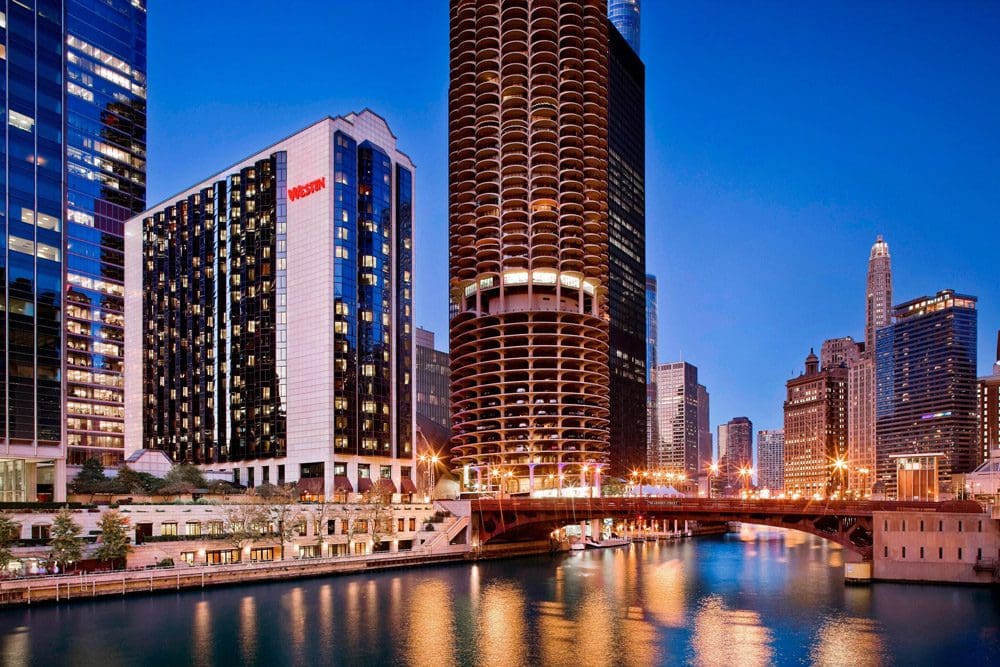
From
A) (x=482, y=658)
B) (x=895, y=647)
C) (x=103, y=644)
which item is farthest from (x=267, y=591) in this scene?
(x=895, y=647)

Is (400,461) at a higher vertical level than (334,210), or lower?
lower

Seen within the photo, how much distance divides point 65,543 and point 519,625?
56.4 m

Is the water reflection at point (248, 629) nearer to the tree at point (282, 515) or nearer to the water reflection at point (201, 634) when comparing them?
the water reflection at point (201, 634)

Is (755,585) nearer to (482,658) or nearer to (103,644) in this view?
(482,658)

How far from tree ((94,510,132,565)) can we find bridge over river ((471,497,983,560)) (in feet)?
224

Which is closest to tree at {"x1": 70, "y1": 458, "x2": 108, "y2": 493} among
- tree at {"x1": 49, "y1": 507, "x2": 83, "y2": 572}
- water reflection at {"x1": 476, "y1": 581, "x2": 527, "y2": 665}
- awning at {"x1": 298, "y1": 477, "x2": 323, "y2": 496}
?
tree at {"x1": 49, "y1": 507, "x2": 83, "y2": 572}

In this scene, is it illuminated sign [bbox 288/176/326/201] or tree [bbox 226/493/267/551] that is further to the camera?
illuminated sign [bbox 288/176/326/201]

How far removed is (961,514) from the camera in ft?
364

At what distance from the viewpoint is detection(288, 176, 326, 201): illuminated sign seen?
188750mm

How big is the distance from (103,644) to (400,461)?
400ft

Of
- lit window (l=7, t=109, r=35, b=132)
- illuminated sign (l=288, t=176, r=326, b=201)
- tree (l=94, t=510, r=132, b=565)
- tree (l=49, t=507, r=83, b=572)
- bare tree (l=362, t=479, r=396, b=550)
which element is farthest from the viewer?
illuminated sign (l=288, t=176, r=326, b=201)

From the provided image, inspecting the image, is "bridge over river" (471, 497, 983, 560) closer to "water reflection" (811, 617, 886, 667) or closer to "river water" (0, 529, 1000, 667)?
"river water" (0, 529, 1000, 667)

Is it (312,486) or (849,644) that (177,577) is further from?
(849,644)

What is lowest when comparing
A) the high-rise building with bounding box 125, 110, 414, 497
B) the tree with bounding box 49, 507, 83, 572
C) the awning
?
the awning
